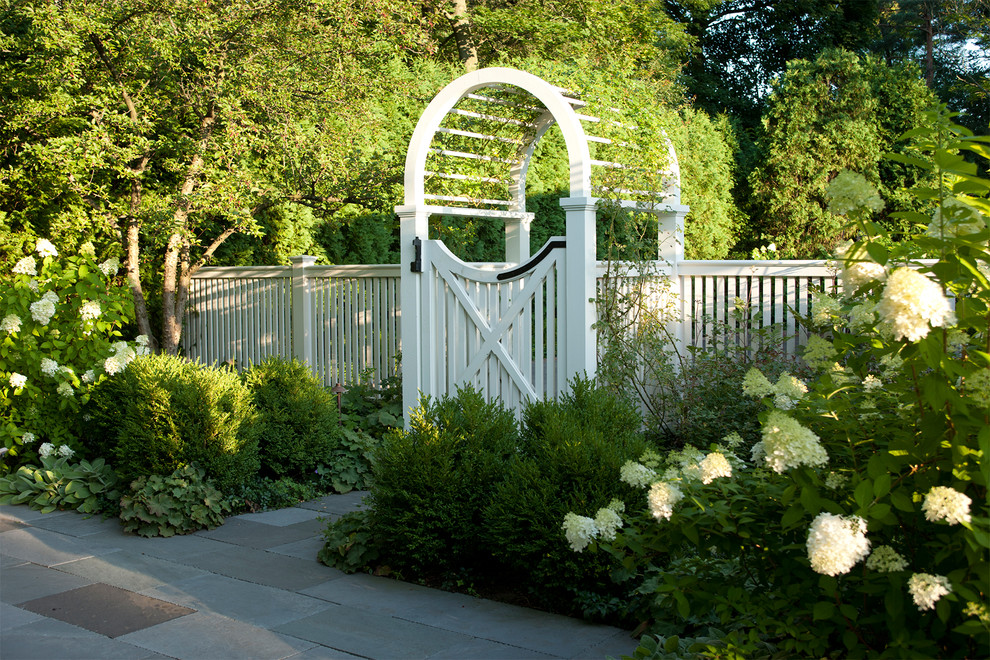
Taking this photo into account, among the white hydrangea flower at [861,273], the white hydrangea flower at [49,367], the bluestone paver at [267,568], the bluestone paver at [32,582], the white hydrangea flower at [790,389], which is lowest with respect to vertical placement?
the bluestone paver at [267,568]

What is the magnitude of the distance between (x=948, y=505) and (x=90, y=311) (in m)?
6.11

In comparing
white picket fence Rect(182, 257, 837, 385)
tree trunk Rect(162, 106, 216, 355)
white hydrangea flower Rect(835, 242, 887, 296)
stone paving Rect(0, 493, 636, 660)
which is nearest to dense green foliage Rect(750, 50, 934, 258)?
white picket fence Rect(182, 257, 837, 385)

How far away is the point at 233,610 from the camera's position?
400 centimetres

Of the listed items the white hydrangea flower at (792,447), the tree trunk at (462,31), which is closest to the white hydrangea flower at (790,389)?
the white hydrangea flower at (792,447)

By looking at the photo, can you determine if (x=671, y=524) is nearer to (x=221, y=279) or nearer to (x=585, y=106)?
(x=585, y=106)

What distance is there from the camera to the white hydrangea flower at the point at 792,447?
208cm

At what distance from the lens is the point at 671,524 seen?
8.25ft

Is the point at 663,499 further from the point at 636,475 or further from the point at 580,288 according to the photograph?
the point at 580,288

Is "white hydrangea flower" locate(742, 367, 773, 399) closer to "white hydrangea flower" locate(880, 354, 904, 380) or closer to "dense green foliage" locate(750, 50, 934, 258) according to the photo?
"white hydrangea flower" locate(880, 354, 904, 380)

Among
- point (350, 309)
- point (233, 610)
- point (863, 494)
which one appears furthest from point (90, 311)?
point (863, 494)

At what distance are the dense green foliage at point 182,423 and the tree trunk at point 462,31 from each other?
10.3 m

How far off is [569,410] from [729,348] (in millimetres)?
2065

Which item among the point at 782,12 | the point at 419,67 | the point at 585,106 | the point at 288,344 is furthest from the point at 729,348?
the point at 782,12

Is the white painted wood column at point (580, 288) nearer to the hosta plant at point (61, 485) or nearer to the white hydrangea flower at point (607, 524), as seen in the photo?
the white hydrangea flower at point (607, 524)
